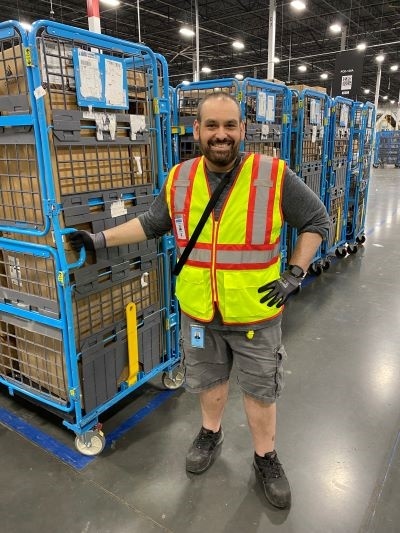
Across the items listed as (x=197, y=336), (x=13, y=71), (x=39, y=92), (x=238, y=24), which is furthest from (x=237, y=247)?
(x=238, y=24)

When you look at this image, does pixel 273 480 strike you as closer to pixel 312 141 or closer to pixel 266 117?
pixel 266 117

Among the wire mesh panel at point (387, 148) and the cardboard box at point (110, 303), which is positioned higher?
the wire mesh panel at point (387, 148)

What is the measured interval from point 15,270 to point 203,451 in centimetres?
151

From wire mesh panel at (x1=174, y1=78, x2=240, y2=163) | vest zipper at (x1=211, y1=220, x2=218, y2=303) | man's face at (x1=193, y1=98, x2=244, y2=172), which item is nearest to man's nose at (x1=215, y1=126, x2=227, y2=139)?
man's face at (x1=193, y1=98, x2=244, y2=172)

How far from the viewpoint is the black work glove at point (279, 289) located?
1778mm

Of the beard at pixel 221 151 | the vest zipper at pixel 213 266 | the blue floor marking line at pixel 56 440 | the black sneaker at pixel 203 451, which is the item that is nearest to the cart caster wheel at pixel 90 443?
the blue floor marking line at pixel 56 440


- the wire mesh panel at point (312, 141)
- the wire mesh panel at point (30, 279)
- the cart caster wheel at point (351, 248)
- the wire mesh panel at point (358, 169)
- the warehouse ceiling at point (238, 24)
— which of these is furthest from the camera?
the warehouse ceiling at point (238, 24)

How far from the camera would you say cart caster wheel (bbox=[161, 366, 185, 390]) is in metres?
3.00

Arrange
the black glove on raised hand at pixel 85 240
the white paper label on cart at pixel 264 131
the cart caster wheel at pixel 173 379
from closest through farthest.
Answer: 1. the black glove on raised hand at pixel 85 240
2. the cart caster wheel at pixel 173 379
3. the white paper label on cart at pixel 264 131

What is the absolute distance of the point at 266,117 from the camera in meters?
3.94

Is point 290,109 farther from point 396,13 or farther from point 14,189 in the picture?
point 396,13

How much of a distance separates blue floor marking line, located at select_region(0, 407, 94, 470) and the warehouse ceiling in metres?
12.1

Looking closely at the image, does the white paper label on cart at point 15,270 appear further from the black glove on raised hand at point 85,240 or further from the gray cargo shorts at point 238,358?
the gray cargo shorts at point 238,358

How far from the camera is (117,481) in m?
2.16
